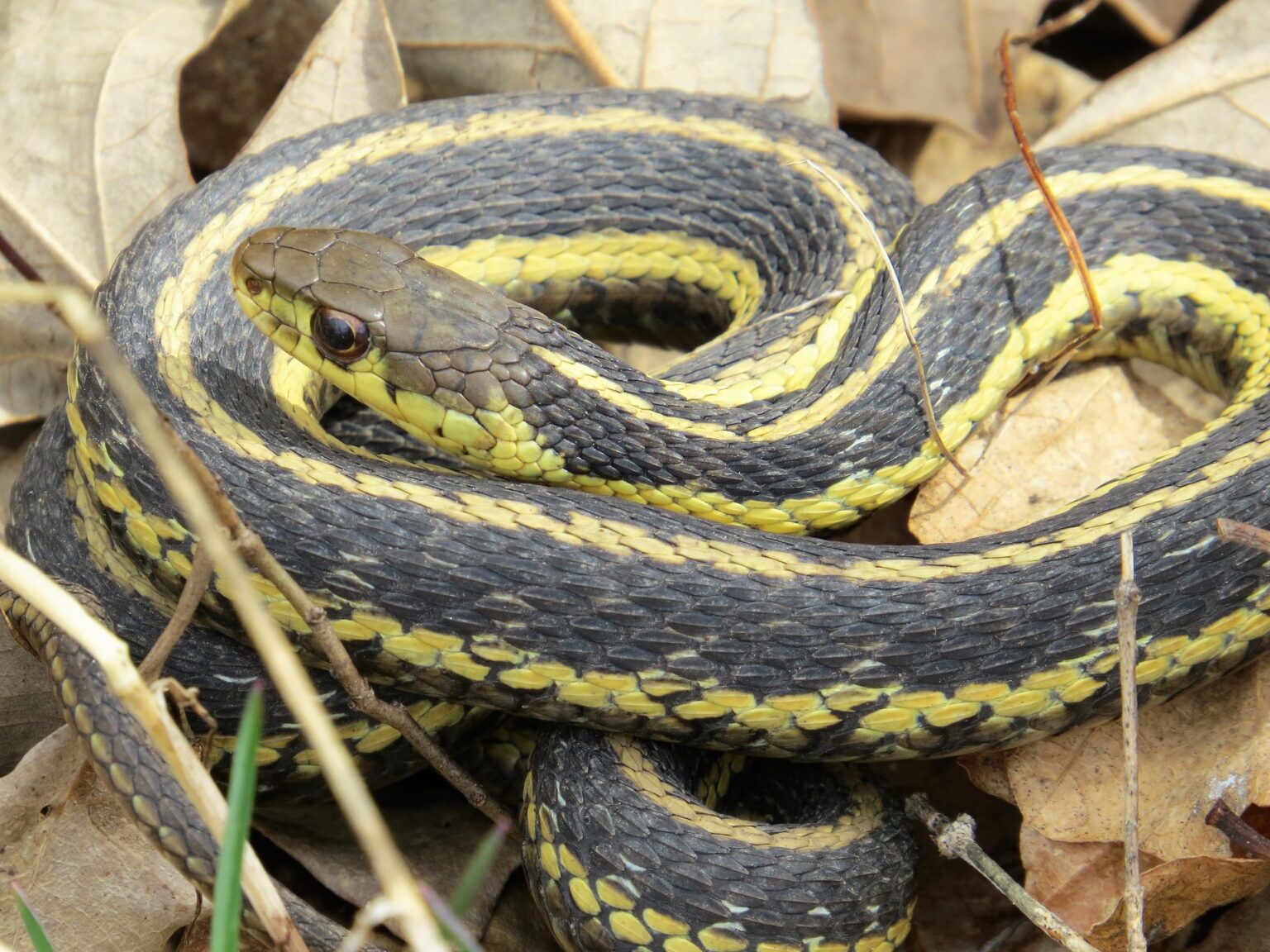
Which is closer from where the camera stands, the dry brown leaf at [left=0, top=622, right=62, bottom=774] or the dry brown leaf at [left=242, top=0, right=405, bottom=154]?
the dry brown leaf at [left=0, top=622, right=62, bottom=774]

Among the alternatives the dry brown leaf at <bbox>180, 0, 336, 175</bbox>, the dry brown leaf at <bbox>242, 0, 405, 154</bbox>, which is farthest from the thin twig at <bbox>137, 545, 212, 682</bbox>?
the dry brown leaf at <bbox>180, 0, 336, 175</bbox>

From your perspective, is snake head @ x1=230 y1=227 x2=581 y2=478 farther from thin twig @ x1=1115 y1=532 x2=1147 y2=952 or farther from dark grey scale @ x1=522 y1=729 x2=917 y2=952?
thin twig @ x1=1115 y1=532 x2=1147 y2=952

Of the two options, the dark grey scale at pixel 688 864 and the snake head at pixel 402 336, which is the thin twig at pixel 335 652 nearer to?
the dark grey scale at pixel 688 864

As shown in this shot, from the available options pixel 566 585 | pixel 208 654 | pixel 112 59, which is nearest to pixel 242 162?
pixel 112 59

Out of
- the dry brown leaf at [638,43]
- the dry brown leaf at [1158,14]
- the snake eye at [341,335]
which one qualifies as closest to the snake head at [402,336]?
the snake eye at [341,335]

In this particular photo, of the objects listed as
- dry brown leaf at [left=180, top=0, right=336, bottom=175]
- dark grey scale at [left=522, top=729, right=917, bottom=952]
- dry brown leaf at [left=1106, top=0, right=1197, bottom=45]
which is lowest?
dark grey scale at [left=522, top=729, right=917, bottom=952]

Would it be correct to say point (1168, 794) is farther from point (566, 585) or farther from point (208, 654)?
point (208, 654)
